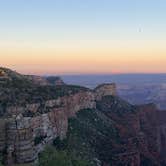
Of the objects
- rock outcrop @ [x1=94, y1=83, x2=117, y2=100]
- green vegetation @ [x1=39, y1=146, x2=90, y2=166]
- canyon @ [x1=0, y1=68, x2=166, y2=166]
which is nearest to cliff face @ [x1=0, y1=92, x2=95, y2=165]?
canyon @ [x1=0, y1=68, x2=166, y2=166]

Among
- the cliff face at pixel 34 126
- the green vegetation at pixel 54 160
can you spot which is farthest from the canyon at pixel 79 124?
the green vegetation at pixel 54 160

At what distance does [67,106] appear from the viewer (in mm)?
142250

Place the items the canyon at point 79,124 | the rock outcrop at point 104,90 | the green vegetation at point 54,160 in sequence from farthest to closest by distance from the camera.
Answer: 1. the rock outcrop at point 104,90
2. the canyon at point 79,124
3. the green vegetation at point 54,160

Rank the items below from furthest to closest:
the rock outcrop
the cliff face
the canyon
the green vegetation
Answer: the rock outcrop, the canyon, the cliff face, the green vegetation

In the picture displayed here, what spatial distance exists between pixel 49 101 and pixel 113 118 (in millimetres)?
45272

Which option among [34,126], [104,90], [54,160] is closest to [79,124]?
[34,126]

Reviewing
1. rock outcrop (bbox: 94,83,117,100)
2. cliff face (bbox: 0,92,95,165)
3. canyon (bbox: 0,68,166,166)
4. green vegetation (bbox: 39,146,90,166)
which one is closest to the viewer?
green vegetation (bbox: 39,146,90,166)

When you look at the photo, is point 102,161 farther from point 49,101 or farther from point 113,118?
point 113,118

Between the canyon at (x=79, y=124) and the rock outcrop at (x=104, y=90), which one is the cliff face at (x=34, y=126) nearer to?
the canyon at (x=79, y=124)

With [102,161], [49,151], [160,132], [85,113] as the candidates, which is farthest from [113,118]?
[49,151]

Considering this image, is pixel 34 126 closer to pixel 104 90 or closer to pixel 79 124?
pixel 79 124

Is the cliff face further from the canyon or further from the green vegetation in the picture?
the green vegetation

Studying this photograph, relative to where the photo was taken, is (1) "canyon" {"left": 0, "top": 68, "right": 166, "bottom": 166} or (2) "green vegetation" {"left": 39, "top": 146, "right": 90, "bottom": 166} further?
(1) "canyon" {"left": 0, "top": 68, "right": 166, "bottom": 166}

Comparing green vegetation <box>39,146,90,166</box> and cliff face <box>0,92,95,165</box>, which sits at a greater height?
cliff face <box>0,92,95,165</box>
